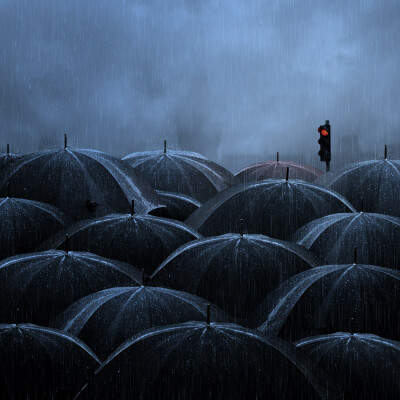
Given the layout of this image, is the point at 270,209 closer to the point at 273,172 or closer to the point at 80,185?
the point at 80,185

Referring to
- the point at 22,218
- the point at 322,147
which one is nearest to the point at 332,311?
the point at 22,218

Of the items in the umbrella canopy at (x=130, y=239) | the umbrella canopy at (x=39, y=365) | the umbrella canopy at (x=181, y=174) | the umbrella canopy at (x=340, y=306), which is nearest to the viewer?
the umbrella canopy at (x=39, y=365)

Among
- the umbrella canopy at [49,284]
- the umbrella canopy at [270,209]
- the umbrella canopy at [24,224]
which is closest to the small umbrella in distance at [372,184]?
the umbrella canopy at [270,209]

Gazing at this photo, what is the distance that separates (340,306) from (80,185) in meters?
7.09

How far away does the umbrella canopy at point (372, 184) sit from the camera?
57.4ft

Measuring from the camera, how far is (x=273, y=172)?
22672mm

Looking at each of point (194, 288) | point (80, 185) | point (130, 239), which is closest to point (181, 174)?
point (80, 185)

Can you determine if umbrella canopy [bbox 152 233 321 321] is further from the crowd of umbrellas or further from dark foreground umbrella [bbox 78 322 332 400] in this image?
dark foreground umbrella [bbox 78 322 332 400]

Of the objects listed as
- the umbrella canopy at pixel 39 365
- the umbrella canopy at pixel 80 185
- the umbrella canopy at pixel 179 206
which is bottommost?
the umbrella canopy at pixel 39 365

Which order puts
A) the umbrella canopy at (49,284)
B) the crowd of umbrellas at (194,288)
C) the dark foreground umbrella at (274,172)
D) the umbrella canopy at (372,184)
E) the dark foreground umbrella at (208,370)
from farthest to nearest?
the dark foreground umbrella at (274,172)
the umbrella canopy at (372,184)
the umbrella canopy at (49,284)
the crowd of umbrellas at (194,288)
the dark foreground umbrella at (208,370)

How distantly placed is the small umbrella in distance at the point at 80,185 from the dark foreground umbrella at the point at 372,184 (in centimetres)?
330

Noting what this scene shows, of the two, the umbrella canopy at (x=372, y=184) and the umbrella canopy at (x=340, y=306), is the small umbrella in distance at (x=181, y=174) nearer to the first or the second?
the umbrella canopy at (x=372, y=184)

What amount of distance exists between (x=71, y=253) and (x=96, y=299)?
→ 1341 mm

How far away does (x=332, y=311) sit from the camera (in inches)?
436
